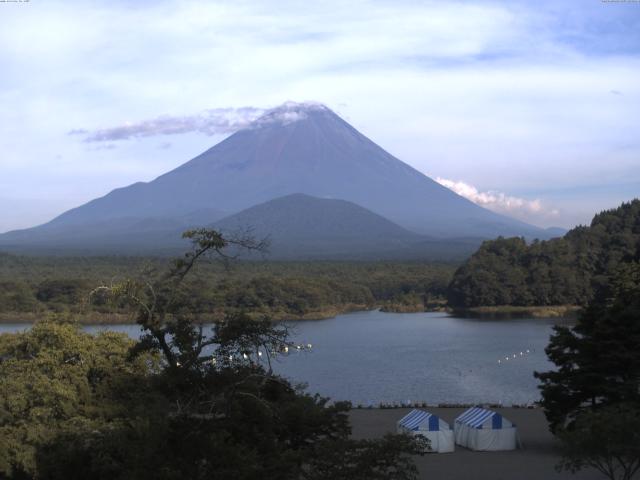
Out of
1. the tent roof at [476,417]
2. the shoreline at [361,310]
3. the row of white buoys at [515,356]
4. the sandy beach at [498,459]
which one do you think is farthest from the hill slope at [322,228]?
the tent roof at [476,417]

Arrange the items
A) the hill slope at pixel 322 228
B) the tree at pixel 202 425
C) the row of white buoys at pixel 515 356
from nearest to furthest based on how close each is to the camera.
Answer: the tree at pixel 202 425, the row of white buoys at pixel 515 356, the hill slope at pixel 322 228

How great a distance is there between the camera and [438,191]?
7456 inches

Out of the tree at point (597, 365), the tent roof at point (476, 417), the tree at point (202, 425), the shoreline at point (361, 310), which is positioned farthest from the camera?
the shoreline at point (361, 310)

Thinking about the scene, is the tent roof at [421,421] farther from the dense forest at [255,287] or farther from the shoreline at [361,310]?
the shoreline at [361,310]

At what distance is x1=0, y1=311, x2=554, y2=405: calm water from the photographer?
24.4 meters

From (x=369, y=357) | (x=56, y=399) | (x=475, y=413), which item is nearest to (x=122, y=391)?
(x=56, y=399)

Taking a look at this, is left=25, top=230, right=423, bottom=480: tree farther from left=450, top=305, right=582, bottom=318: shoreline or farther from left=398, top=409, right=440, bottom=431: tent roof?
left=450, top=305, right=582, bottom=318: shoreline

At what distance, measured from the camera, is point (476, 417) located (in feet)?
52.0

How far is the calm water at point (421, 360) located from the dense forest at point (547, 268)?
22.4 ft

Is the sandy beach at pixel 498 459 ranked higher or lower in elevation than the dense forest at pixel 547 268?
lower

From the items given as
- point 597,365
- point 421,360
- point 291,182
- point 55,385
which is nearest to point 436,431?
point 597,365

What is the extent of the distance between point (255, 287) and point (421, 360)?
22031mm

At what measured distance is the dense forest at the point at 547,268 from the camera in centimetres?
5442

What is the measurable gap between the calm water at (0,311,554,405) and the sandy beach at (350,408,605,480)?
96.3 inches
